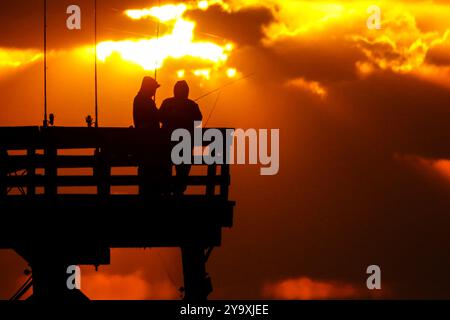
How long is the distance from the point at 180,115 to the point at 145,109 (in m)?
0.76

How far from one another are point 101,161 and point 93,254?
1.89m

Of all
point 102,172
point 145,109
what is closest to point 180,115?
point 145,109

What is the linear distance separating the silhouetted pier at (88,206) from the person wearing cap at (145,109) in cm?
105

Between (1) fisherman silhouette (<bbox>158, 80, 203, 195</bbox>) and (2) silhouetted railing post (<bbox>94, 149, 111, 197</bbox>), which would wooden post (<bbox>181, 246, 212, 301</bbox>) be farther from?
(2) silhouetted railing post (<bbox>94, 149, 111, 197</bbox>)

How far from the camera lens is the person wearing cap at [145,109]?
103ft

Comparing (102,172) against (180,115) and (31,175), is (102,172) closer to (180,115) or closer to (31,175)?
(31,175)

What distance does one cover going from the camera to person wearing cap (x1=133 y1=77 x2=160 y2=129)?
1238 inches

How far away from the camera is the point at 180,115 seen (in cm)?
3106

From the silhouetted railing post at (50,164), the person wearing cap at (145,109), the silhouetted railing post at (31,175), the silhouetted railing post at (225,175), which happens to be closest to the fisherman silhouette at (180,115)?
the person wearing cap at (145,109)

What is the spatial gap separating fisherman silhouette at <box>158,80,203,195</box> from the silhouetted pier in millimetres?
182

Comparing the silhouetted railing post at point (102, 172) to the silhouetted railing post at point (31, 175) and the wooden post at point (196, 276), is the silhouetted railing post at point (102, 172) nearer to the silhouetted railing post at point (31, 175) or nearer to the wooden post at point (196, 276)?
the silhouetted railing post at point (31, 175)

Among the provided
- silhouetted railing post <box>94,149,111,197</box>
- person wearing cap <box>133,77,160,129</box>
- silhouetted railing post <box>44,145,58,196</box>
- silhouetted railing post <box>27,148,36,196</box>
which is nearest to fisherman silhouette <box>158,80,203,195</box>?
person wearing cap <box>133,77,160,129</box>
